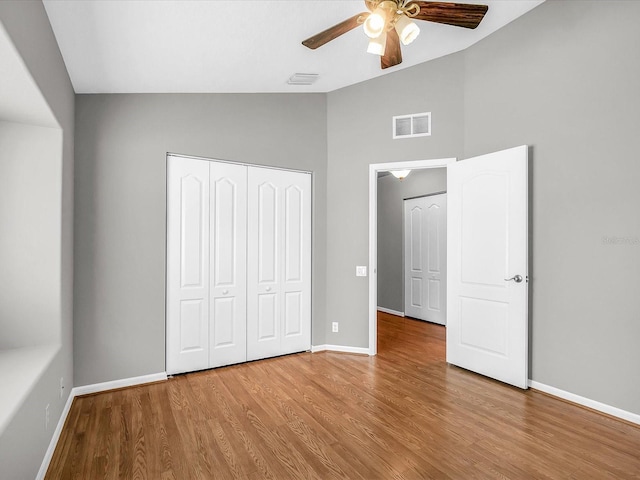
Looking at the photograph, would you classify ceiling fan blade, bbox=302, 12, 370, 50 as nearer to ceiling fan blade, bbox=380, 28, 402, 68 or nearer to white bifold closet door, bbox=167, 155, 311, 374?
ceiling fan blade, bbox=380, 28, 402, 68

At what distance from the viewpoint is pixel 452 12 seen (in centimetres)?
246

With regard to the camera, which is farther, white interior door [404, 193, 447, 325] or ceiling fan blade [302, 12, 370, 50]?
white interior door [404, 193, 447, 325]

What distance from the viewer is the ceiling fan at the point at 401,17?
2.34 meters

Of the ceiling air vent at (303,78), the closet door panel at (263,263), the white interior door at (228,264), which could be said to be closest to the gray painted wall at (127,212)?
the white interior door at (228,264)

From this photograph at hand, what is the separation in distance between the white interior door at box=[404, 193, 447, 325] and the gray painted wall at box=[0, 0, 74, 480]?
16.3 ft

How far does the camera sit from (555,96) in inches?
126

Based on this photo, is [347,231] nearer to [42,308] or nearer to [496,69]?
[496,69]

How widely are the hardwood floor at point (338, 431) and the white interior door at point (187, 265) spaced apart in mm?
257

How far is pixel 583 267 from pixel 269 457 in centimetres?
274

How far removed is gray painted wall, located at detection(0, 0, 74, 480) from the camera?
5.54ft

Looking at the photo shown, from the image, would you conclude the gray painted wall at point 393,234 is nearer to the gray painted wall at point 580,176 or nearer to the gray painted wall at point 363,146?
the gray painted wall at point 363,146

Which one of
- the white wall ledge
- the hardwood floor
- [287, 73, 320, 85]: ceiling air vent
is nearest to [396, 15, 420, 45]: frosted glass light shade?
[287, 73, 320, 85]: ceiling air vent

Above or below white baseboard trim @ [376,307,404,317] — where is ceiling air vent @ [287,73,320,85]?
above

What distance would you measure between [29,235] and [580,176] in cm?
411
